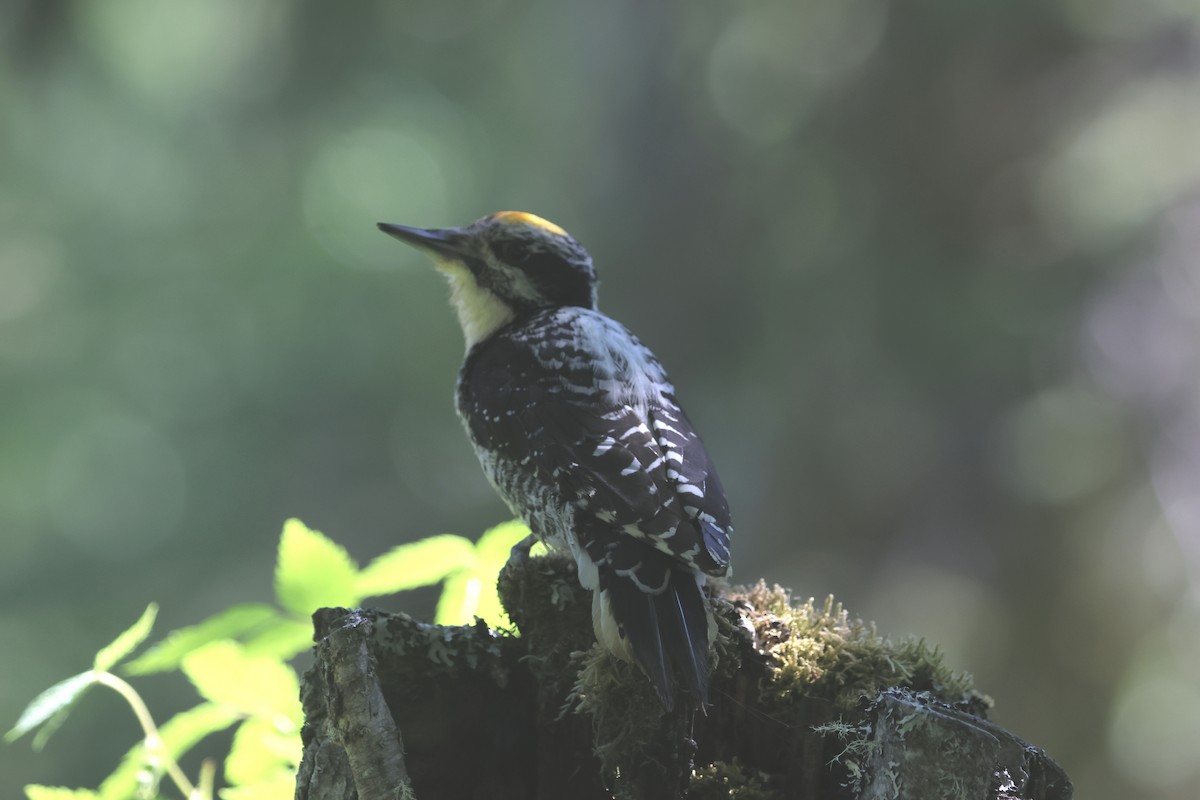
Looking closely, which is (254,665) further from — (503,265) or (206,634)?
(503,265)

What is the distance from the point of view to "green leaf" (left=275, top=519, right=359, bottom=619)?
234cm

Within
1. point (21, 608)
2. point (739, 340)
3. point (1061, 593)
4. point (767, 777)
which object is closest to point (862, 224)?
point (739, 340)

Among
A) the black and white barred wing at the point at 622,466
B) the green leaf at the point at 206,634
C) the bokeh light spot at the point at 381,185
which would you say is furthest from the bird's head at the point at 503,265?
the bokeh light spot at the point at 381,185

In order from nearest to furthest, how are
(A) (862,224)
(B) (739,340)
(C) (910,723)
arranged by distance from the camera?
(C) (910,723)
(A) (862,224)
(B) (739,340)

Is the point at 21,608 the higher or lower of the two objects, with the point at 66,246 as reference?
lower

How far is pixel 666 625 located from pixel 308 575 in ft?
2.56

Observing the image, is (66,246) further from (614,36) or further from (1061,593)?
(1061,593)

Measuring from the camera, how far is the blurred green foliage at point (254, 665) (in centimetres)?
223

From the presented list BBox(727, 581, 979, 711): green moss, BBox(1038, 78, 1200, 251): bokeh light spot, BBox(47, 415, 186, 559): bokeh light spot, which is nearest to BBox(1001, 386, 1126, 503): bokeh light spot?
BBox(1038, 78, 1200, 251): bokeh light spot

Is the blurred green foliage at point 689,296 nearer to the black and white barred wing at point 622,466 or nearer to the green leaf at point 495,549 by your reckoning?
the black and white barred wing at point 622,466

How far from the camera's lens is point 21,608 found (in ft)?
32.4

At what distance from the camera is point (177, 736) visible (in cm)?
246

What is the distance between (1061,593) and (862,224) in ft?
8.70

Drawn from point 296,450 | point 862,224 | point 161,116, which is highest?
point 161,116
